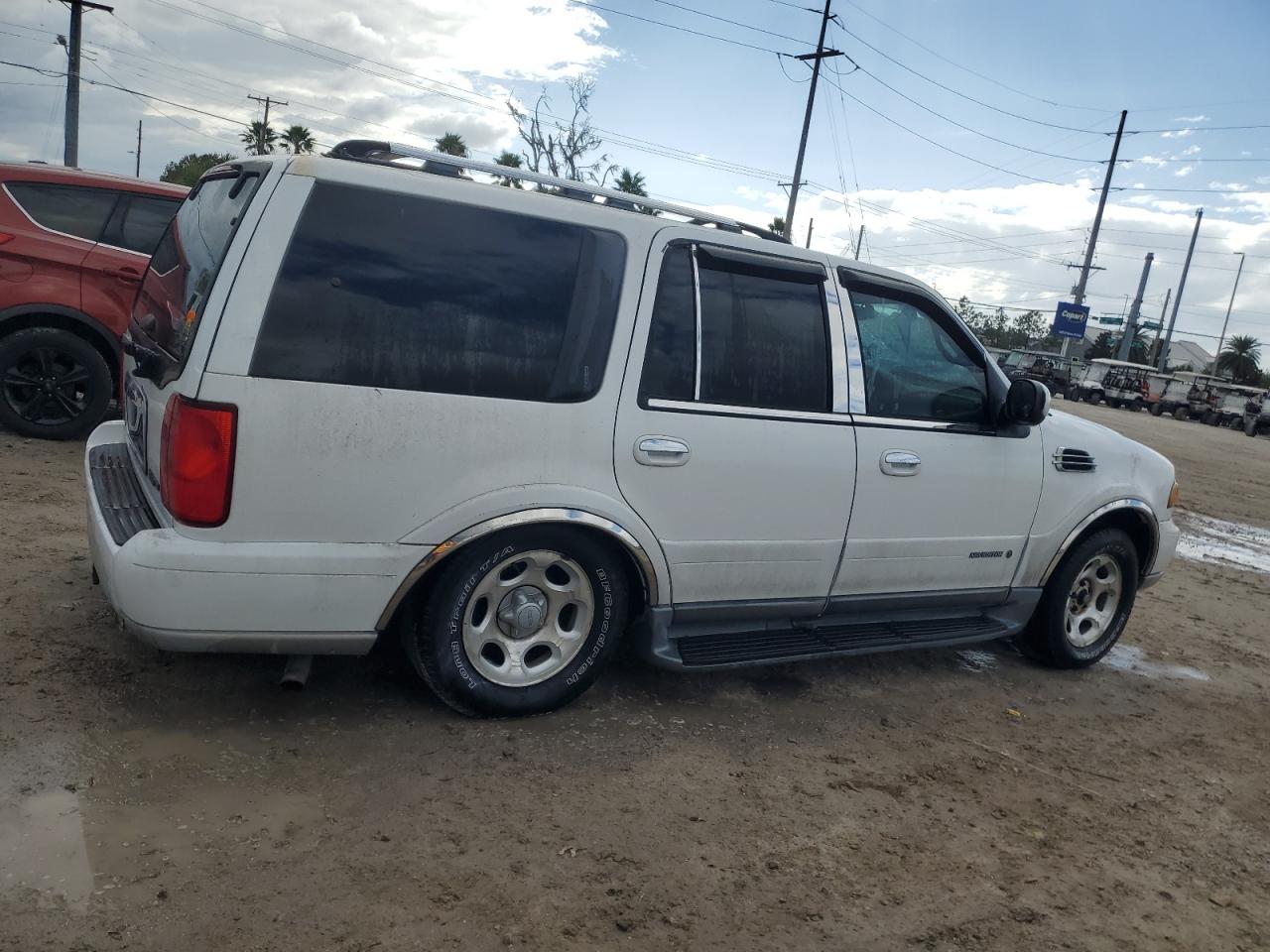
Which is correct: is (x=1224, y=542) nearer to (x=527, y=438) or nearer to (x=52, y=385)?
(x=527, y=438)

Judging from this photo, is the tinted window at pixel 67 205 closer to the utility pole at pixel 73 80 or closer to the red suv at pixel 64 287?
the red suv at pixel 64 287

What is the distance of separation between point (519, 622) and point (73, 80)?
3143cm

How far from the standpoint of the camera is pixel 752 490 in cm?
377

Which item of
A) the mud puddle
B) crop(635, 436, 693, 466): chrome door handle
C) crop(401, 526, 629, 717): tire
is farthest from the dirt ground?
the mud puddle

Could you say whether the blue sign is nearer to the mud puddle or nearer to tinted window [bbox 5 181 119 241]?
the mud puddle

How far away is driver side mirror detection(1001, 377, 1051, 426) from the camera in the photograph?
4367 mm

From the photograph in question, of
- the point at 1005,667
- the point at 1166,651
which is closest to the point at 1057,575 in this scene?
the point at 1005,667

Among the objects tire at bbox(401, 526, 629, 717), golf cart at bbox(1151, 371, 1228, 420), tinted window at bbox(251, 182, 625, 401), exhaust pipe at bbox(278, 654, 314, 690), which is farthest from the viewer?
golf cart at bbox(1151, 371, 1228, 420)

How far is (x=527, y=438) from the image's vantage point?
3.30 meters

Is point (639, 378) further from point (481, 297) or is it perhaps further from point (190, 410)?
point (190, 410)

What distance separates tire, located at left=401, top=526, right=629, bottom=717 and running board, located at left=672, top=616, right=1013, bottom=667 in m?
0.38

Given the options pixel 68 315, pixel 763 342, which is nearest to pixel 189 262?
pixel 763 342

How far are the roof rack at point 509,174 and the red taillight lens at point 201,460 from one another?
981mm

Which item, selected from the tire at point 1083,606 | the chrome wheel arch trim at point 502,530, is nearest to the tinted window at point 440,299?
the chrome wheel arch trim at point 502,530
